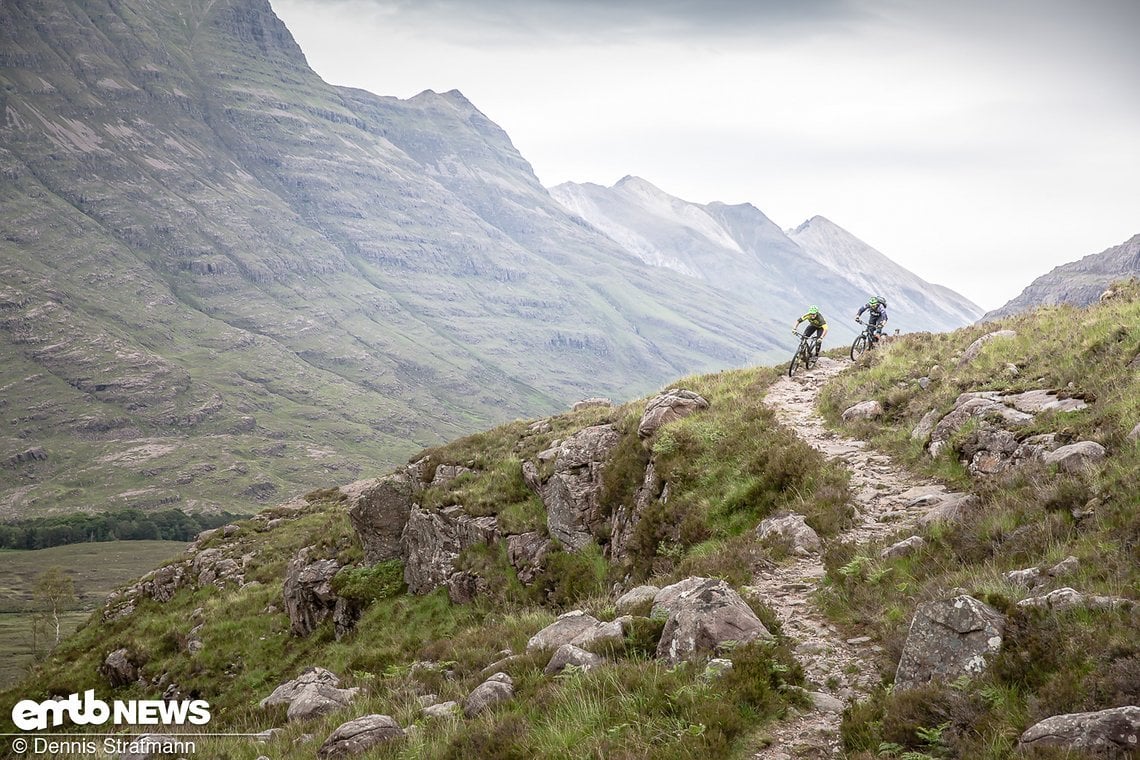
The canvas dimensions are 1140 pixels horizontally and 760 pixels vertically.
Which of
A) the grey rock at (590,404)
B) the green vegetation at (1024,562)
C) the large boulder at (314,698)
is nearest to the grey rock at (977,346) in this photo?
the green vegetation at (1024,562)

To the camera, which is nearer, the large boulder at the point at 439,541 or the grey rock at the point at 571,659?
the grey rock at the point at 571,659

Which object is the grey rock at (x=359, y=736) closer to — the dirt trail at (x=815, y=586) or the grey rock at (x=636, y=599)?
the grey rock at (x=636, y=599)

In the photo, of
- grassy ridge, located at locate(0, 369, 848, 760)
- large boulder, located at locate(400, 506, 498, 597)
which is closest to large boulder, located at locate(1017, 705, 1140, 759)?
grassy ridge, located at locate(0, 369, 848, 760)

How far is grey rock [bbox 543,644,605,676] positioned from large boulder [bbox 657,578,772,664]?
1.08m

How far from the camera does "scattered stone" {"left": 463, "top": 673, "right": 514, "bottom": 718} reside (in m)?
10.4

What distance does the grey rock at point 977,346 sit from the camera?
2367 centimetres

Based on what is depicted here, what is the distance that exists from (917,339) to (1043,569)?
24394 millimetres

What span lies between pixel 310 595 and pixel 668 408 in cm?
1813

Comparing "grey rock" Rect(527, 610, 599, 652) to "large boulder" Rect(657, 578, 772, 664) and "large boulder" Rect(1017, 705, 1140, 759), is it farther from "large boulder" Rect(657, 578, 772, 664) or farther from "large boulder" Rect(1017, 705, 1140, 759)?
"large boulder" Rect(1017, 705, 1140, 759)

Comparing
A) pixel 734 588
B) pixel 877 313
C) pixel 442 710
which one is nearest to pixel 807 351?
pixel 877 313

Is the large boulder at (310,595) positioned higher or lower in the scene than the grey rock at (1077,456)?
Answer: lower

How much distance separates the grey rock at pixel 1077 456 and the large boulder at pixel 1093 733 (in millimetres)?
7378

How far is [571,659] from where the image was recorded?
10914 mm

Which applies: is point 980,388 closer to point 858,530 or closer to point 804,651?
point 858,530
